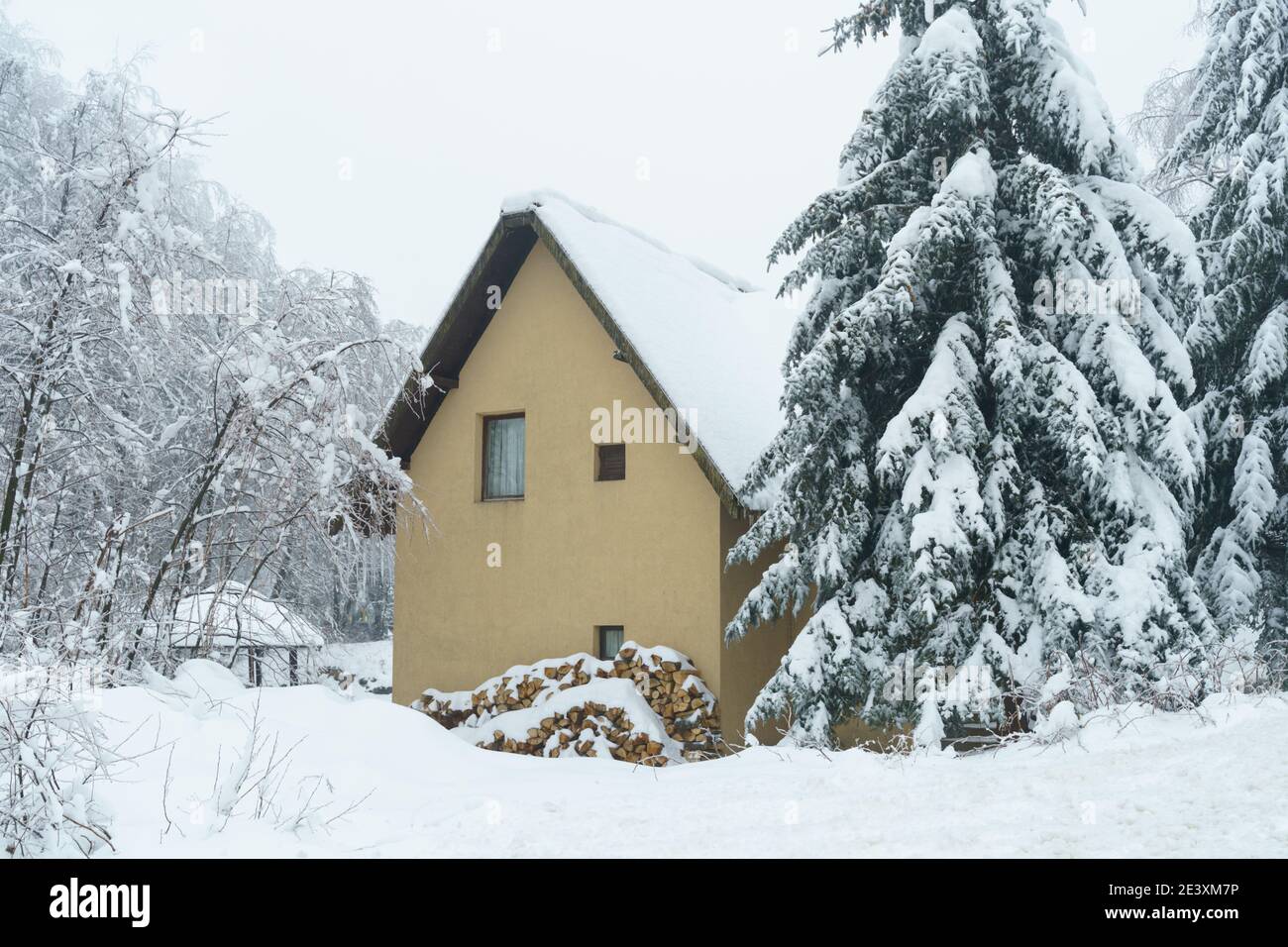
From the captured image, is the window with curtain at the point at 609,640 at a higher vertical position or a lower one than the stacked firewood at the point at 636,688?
higher

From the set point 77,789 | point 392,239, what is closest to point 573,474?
point 77,789

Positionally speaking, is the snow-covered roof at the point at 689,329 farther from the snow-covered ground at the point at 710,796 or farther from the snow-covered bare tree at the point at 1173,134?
the snow-covered bare tree at the point at 1173,134

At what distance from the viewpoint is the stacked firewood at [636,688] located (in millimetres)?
12109

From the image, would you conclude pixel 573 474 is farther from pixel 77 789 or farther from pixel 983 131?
pixel 77 789

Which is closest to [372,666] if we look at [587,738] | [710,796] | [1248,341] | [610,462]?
[610,462]

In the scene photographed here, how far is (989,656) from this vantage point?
9305mm

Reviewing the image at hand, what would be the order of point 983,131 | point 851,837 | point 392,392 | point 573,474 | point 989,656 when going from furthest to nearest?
point 392,392 < point 573,474 < point 983,131 < point 989,656 < point 851,837

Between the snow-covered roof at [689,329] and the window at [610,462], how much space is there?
4.26 ft

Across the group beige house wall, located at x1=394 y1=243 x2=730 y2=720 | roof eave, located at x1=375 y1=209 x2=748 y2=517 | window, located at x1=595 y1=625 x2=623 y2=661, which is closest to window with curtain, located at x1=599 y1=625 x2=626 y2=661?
window, located at x1=595 y1=625 x2=623 y2=661

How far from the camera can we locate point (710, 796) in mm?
6309

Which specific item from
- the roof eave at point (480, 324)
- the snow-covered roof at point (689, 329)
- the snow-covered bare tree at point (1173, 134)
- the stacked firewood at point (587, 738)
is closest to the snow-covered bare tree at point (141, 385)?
the roof eave at point (480, 324)

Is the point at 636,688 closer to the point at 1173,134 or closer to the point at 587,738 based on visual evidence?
the point at 587,738

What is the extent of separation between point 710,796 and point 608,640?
724cm
